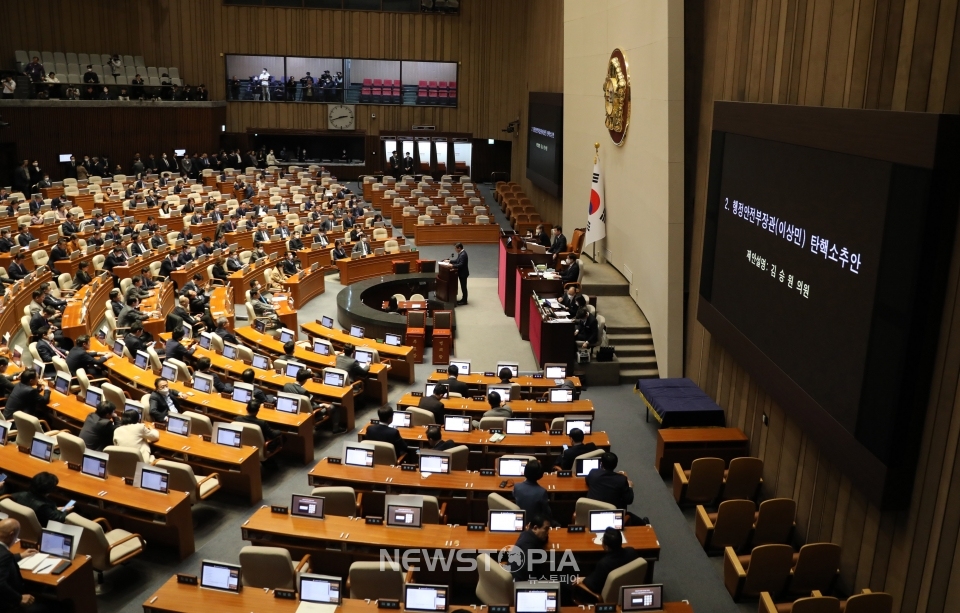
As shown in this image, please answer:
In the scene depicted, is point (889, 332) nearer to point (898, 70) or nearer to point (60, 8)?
point (898, 70)

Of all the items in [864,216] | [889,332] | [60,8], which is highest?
[60,8]

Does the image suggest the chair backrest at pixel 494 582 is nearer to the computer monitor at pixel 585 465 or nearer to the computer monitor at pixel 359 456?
the computer monitor at pixel 585 465

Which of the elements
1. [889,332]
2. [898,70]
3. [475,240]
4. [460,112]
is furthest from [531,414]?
[460,112]

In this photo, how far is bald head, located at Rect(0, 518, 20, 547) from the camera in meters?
6.18

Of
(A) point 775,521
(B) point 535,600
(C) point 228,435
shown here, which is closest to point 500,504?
(B) point 535,600

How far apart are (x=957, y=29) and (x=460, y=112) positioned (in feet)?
97.1

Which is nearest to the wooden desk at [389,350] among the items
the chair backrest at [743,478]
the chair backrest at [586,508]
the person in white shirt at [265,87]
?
the chair backrest at [743,478]

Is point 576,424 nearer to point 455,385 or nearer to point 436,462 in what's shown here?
point 455,385

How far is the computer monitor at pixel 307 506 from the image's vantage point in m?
7.55

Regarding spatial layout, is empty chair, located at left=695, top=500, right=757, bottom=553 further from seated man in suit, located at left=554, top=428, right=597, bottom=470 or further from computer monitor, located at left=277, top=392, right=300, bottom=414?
computer monitor, located at left=277, top=392, right=300, bottom=414

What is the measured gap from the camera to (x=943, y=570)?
Answer: 6.08 metres

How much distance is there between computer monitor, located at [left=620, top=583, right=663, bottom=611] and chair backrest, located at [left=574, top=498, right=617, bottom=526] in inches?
54.9

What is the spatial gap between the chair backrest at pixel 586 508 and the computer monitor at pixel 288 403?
13.3ft

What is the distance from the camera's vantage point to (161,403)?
9.95 meters
